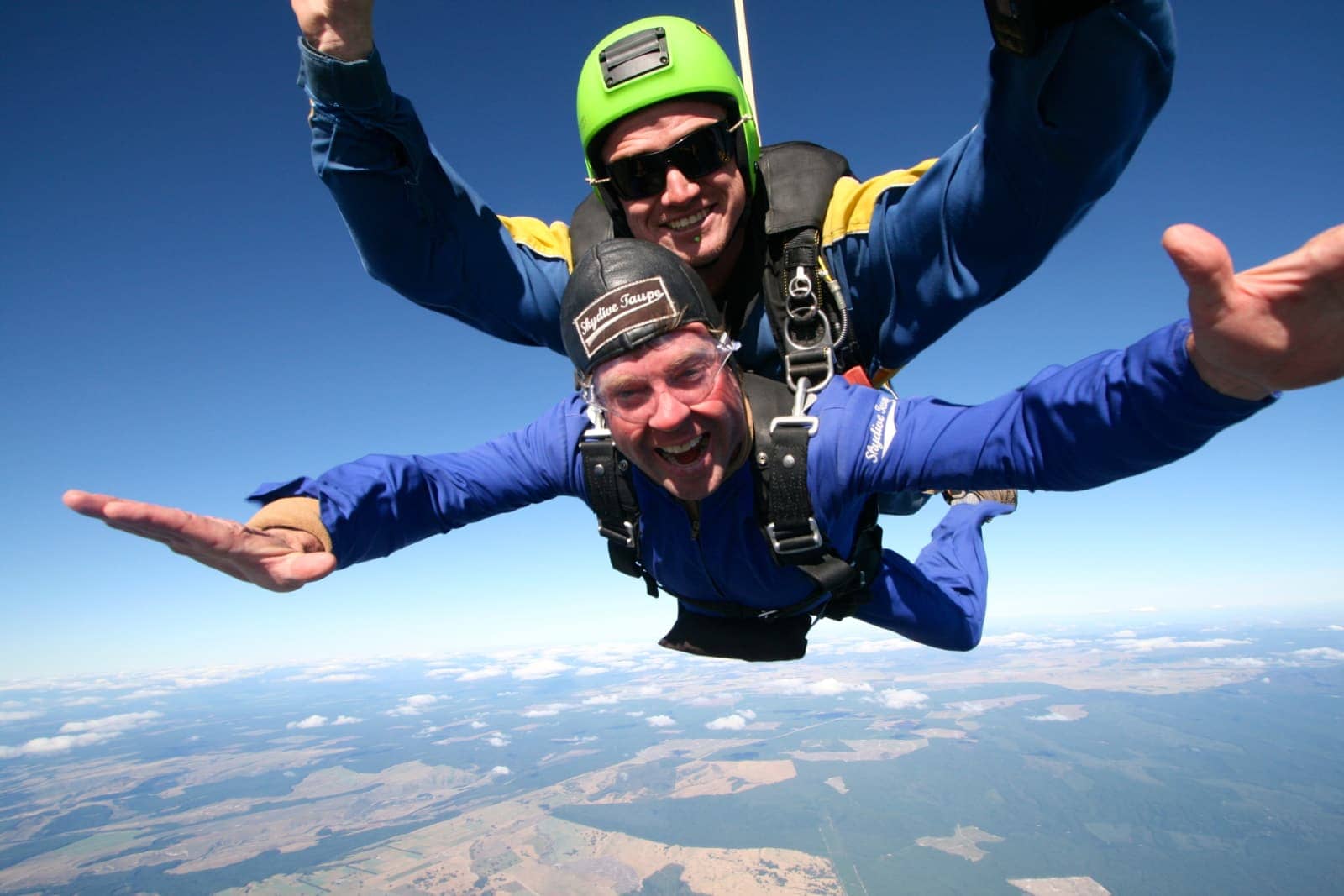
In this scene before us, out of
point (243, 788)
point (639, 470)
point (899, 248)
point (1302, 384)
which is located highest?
point (899, 248)

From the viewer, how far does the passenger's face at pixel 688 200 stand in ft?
7.98

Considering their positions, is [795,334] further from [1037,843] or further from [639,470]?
[1037,843]

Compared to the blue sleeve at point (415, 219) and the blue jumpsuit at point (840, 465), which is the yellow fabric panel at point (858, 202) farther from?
the blue sleeve at point (415, 219)

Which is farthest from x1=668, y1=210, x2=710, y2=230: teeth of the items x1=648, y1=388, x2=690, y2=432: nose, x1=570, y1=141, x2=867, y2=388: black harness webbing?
x1=648, y1=388, x2=690, y2=432: nose

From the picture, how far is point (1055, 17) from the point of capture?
1.44 m

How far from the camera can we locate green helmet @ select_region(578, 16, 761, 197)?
244cm

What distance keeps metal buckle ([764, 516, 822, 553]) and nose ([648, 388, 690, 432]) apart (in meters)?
0.47

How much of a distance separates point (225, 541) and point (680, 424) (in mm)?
1272

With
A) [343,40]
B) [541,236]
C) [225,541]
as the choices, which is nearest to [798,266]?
[541,236]

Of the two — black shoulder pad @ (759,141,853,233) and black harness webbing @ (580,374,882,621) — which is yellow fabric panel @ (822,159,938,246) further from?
black harness webbing @ (580,374,882,621)

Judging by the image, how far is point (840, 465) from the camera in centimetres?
202

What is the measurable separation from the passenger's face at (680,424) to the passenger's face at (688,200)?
446mm

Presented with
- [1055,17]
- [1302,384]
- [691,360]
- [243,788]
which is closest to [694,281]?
[691,360]

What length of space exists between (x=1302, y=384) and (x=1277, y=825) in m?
119
